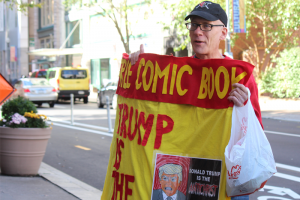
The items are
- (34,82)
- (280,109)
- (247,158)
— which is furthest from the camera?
(34,82)

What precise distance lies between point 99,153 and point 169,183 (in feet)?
21.8

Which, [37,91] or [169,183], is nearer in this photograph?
[169,183]

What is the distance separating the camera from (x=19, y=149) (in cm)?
634

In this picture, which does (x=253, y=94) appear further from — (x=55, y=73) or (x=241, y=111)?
(x=55, y=73)

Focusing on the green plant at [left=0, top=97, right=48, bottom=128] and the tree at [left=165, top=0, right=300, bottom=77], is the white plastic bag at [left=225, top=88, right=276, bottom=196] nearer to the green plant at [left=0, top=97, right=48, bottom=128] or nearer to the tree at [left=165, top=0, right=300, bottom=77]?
the green plant at [left=0, top=97, right=48, bottom=128]

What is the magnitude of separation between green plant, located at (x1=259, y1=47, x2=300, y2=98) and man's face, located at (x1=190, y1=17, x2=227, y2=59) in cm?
2045

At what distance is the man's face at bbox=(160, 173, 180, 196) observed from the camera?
2568 mm

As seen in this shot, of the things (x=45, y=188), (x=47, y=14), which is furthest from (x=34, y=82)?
(x=47, y=14)

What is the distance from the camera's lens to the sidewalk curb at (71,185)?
5352 mm

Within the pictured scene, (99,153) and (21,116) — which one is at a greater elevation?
(21,116)

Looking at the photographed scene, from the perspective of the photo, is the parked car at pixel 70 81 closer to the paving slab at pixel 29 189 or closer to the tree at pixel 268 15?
the tree at pixel 268 15

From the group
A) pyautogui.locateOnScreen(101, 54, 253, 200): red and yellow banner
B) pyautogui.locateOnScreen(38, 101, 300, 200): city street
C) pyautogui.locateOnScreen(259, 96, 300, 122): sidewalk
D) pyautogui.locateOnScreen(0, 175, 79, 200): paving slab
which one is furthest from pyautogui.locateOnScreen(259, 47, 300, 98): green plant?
pyautogui.locateOnScreen(101, 54, 253, 200): red and yellow banner

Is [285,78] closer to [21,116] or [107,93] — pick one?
[107,93]

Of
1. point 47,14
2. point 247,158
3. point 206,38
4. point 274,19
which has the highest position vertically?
point 47,14
